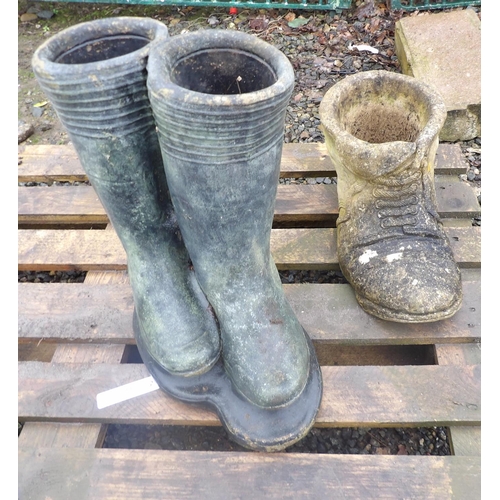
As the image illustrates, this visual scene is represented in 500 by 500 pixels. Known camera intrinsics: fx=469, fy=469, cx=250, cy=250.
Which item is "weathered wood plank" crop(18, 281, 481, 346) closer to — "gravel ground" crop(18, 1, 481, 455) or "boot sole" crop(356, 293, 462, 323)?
"boot sole" crop(356, 293, 462, 323)

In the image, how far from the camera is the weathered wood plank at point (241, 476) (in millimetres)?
959

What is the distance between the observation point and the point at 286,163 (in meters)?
1.67

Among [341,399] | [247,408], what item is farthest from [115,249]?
[341,399]

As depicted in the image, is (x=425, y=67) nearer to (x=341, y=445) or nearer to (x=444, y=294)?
(x=444, y=294)

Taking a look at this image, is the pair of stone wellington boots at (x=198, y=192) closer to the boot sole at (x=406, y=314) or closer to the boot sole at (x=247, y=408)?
the boot sole at (x=247, y=408)

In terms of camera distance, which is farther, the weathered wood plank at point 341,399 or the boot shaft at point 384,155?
the boot shaft at point 384,155

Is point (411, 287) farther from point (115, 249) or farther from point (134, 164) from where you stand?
point (115, 249)

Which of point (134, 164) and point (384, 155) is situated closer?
point (134, 164)

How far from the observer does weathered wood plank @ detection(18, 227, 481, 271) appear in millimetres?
1379

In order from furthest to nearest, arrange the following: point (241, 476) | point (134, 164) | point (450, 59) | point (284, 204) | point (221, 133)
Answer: point (450, 59)
point (284, 204)
point (241, 476)
point (134, 164)
point (221, 133)

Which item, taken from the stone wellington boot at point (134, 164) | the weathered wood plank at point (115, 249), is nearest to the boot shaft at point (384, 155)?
the weathered wood plank at point (115, 249)

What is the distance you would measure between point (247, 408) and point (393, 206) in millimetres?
642

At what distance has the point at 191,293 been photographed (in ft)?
3.55

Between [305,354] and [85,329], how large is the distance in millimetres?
592
